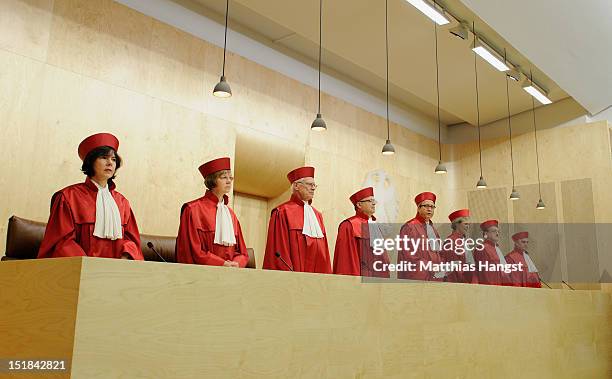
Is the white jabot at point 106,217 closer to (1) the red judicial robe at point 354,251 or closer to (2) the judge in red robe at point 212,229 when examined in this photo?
(2) the judge in red robe at point 212,229

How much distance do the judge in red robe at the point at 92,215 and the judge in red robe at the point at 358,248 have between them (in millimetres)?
1916

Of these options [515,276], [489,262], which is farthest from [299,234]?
[515,276]

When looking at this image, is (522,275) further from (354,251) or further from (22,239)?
(22,239)

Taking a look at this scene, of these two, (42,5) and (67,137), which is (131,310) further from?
(42,5)

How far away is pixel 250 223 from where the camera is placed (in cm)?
665

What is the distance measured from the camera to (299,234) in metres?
4.30

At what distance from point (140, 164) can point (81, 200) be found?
6.57 feet

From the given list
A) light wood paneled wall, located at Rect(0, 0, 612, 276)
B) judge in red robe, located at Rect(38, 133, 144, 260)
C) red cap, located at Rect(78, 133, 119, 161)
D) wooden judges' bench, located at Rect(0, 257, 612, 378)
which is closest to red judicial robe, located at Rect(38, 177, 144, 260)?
judge in red robe, located at Rect(38, 133, 144, 260)

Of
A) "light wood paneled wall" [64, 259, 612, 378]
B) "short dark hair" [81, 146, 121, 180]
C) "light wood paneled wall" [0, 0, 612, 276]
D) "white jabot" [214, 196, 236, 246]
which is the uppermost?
"light wood paneled wall" [0, 0, 612, 276]

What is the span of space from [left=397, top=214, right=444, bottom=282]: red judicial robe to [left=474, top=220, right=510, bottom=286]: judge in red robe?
0.82 meters

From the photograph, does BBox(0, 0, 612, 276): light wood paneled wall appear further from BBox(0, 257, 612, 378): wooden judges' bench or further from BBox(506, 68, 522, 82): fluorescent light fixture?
BBox(0, 257, 612, 378): wooden judges' bench

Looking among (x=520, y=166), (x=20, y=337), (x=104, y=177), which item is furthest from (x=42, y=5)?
(x=520, y=166)

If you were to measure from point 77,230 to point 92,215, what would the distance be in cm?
11

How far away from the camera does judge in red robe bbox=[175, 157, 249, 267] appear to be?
11.9ft
